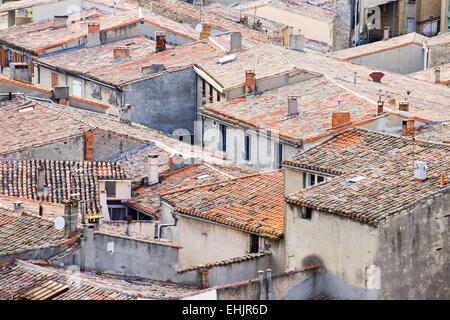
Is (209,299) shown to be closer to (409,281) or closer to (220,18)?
(409,281)

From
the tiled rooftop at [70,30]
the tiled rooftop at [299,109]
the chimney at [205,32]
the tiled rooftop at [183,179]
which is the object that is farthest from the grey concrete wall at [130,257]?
the chimney at [205,32]

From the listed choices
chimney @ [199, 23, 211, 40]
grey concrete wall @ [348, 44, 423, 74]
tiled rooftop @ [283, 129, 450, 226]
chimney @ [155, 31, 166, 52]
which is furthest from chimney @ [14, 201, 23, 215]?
grey concrete wall @ [348, 44, 423, 74]

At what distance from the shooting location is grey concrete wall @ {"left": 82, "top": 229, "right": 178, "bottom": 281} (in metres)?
34.2

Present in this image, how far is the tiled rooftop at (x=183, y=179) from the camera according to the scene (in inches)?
1704

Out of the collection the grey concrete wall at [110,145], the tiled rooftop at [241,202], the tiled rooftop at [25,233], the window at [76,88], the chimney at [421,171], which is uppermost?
the chimney at [421,171]

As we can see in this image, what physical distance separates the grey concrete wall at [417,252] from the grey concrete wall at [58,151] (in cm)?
1684

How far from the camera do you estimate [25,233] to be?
117 feet

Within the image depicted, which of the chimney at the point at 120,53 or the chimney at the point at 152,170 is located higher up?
the chimney at the point at 152,170

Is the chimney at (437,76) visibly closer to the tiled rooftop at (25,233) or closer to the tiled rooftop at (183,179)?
the tiled rooftop at (183,179)

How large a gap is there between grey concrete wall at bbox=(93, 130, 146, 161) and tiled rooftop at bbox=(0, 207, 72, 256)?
9.88m

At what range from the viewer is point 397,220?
3209 centimetres

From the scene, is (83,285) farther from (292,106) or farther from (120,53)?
(120,53)

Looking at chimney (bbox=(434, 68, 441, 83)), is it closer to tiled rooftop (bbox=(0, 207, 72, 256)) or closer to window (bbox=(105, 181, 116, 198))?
window (bbox=(105, 181, 116, 198))
